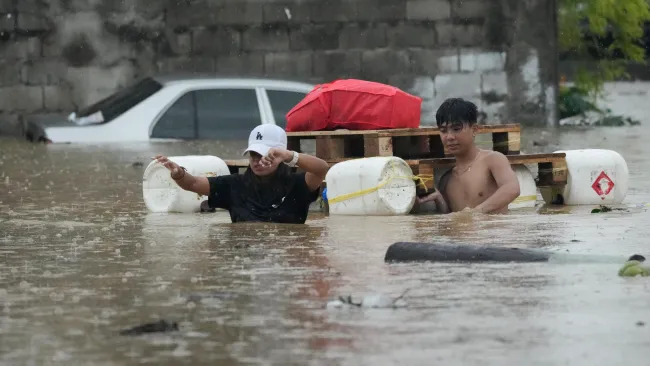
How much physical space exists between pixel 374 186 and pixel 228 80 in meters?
9.55

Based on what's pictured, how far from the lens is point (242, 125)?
18.8 m

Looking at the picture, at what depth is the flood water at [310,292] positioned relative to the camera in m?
4.90

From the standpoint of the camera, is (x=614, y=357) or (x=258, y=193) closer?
(x=614, y=357)

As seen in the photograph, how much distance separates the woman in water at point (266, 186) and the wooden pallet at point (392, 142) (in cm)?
125

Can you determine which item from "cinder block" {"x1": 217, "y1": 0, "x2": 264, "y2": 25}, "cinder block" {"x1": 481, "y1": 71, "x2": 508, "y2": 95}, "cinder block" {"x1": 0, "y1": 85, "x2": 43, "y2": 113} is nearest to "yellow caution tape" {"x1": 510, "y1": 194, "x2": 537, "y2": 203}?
"cinder block" {"x1": 481, "y1": 71, "x2": 508, "y2": 95}

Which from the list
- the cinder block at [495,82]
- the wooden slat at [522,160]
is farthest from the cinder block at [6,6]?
the wooden slat at [522,160]

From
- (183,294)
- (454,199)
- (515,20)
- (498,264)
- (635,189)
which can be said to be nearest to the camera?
(183,294)

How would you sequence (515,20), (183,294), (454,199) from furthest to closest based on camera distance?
1. (515,20)
2. (454,199)
3. (183,294)

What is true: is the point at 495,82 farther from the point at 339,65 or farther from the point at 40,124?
the point at 40,124

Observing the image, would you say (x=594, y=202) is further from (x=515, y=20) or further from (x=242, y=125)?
(x=515, y=20)

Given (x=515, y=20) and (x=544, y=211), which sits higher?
(x=515, y=20)

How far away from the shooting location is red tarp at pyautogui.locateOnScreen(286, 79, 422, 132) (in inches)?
410

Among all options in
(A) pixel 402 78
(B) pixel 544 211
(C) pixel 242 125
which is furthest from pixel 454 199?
(A) pixel 402 78

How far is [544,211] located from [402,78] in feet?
40.7
